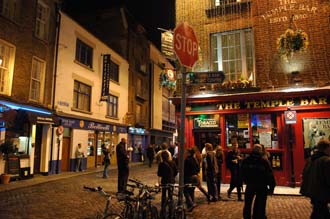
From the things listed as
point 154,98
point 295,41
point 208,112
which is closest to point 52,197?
point 208,112

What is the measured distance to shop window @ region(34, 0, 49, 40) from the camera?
55.0 feet

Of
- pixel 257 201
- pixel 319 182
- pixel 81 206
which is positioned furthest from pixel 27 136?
pixel 319 182

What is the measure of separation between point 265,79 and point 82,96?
44.4 ft

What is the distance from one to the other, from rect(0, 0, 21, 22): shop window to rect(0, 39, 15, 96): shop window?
5.16 ft

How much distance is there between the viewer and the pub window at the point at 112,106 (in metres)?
24.3

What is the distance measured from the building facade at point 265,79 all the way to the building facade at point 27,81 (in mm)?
8221

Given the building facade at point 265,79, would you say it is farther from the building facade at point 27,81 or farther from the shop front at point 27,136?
the building facade at point 27,81

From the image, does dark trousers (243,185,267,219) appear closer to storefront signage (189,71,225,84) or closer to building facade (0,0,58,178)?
storefront signage (189,71,225,84)

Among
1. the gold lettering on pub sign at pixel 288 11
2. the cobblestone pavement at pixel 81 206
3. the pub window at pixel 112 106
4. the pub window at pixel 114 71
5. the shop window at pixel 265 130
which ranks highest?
the pub window at pixel 114 71

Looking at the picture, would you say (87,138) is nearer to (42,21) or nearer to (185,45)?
(42,21)

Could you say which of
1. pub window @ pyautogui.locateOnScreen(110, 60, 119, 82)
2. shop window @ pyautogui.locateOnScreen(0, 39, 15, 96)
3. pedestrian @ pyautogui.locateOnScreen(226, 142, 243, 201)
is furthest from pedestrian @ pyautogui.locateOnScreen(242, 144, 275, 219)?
pub window @ pyautogui.locateOnScreen(110, 60, 119, 82)

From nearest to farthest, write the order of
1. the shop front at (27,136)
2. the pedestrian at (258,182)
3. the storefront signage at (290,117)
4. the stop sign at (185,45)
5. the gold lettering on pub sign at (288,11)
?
the stop sign at (185,45)
the pedestrian at (258,182)
the storefront signage at (290,117)
the gold lettering on pub sign at (288,11)
the shop front at (27,136)

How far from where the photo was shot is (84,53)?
68.4 feet

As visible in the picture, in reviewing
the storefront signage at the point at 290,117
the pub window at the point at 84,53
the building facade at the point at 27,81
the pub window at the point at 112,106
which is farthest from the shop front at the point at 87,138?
the storefront signage at the point at 290,117
